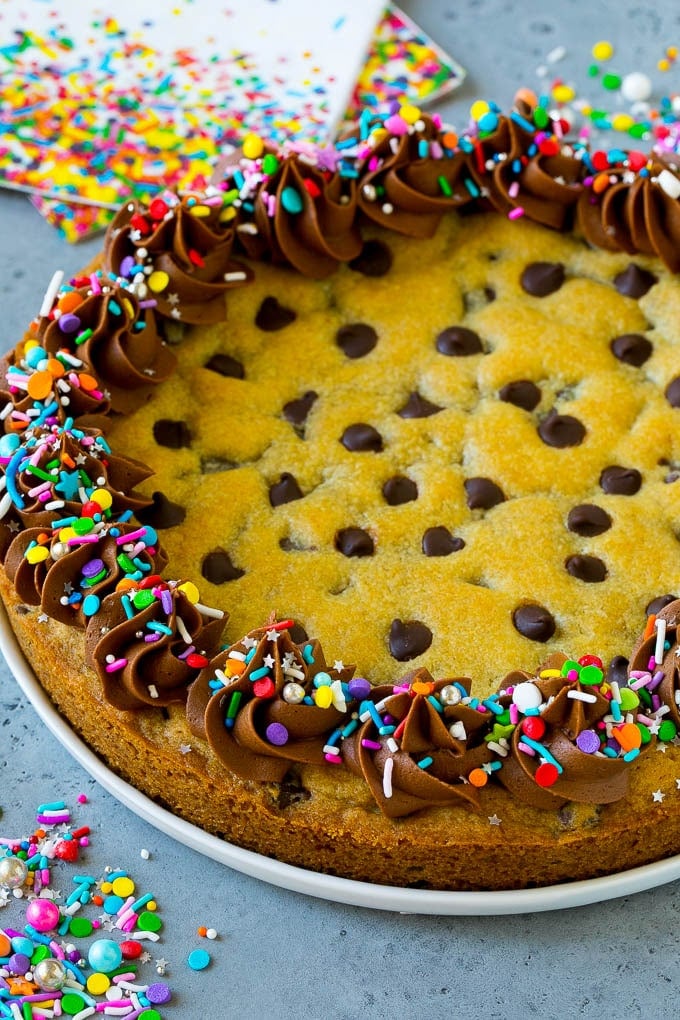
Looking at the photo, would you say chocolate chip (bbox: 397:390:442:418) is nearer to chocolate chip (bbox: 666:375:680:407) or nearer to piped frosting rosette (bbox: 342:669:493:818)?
chocolate chip (bbox: 666:375:680:407)

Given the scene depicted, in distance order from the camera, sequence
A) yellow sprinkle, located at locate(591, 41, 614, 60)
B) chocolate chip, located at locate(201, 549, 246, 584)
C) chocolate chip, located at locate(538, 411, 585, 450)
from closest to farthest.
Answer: chocolate chip, located at locate(201, 549, 246, 584), chocolate chip, located at locate(538, 411, 585, 450), yellow sprinkle, located at locate(591, 41, 614, 60)

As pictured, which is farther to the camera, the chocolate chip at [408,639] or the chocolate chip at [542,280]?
the chocolate chip at [542,280]

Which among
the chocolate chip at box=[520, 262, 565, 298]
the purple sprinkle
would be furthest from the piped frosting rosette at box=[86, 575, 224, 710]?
the chocolate chip at box=[520, 262, 565, 298]

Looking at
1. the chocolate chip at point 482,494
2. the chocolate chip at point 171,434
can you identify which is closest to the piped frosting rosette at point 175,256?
the chocolate chip at point 171,434

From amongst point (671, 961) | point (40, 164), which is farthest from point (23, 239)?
point (671, 961)

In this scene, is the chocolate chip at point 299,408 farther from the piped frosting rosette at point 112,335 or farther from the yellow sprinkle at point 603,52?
the yellow sprinkle at point 603,52
